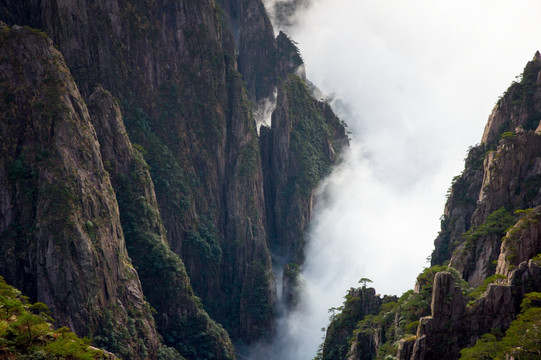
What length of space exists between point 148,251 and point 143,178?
12.6 meters

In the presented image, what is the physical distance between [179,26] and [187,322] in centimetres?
6469

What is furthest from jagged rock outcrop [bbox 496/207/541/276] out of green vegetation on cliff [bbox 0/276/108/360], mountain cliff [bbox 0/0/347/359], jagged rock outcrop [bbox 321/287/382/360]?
mountain cliff [bbox 0/0/347/359]

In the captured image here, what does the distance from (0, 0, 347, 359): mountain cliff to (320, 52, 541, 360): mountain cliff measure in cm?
3301

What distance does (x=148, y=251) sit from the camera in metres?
144

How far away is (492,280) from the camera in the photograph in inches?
3720

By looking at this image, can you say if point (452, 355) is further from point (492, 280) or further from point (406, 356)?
point (492, 280)

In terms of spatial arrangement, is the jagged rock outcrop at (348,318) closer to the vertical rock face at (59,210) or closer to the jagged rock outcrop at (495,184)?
the jagged rock outcrop at (495,184)

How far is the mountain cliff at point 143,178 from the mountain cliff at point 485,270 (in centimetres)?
3301

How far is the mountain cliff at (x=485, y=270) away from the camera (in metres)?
86.3

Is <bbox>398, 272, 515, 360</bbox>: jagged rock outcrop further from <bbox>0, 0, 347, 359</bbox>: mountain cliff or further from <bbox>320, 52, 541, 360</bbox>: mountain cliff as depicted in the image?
<bbox>0, 0, 347, 359</bbox>: mountain cliff

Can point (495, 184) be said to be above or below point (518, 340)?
above

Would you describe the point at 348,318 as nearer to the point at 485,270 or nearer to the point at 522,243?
the point at 485,270

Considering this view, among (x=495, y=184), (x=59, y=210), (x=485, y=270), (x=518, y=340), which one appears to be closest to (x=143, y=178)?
(x=59, y=210)

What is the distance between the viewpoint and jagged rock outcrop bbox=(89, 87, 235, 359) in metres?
142
